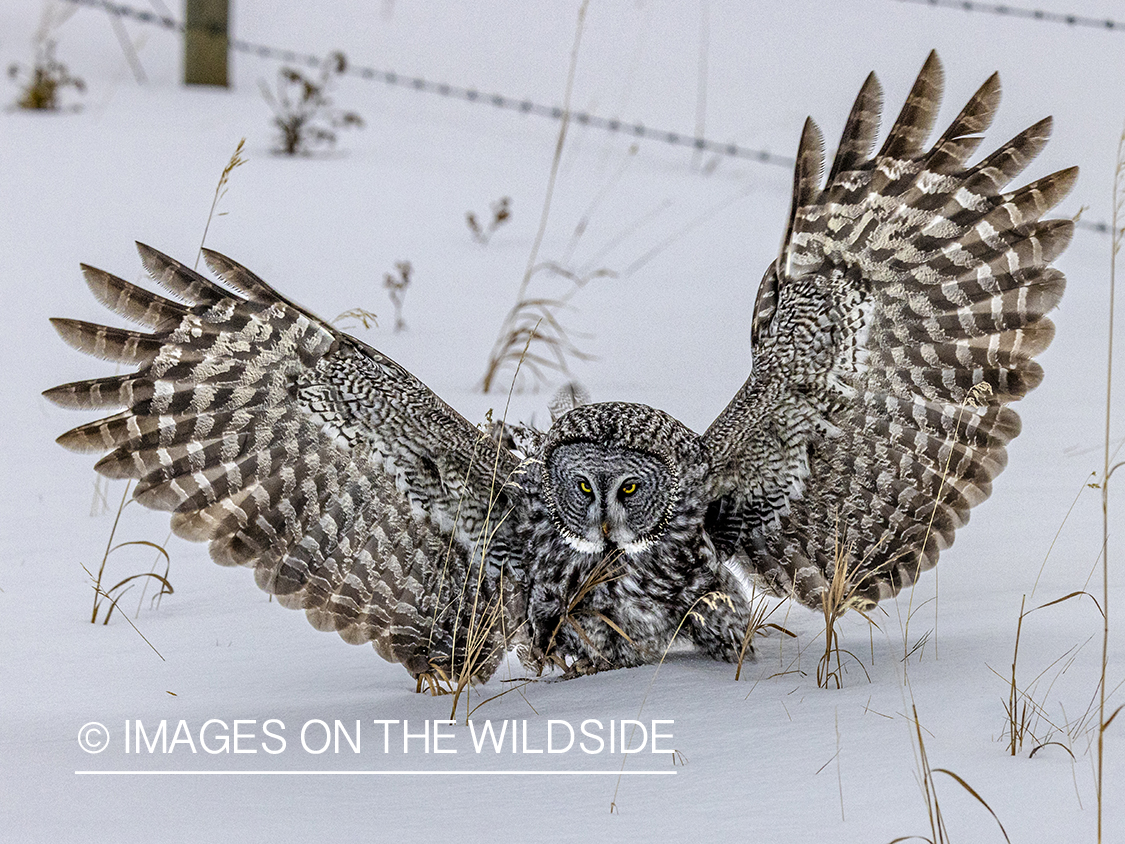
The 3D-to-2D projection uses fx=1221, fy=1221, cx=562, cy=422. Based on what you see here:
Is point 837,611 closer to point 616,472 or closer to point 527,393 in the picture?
point 616,472

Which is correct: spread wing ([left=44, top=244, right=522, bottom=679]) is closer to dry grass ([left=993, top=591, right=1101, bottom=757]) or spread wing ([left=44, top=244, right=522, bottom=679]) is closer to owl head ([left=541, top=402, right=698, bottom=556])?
owl head ([left=541, top=402, right=698, bottom=556])

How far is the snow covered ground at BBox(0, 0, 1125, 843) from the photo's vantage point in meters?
2.49

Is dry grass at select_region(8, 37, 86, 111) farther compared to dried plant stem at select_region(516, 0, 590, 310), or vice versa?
dry grass at select_region(8, 37, 86, 111)

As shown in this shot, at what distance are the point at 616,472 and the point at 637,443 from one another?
9 centimetres

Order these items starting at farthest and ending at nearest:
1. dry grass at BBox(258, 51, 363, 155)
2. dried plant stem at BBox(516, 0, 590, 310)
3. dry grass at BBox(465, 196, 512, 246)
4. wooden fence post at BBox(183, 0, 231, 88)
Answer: wooden fence post at BBox(183, 0, 231, 88), dry grass at BBox(258, 51, 363, 155), dry grass at BBox(465, 196, 512, 246), dried plant stem at BBox(516, 0, 590, 310)

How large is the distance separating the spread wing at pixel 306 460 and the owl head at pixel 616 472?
0.52 ft

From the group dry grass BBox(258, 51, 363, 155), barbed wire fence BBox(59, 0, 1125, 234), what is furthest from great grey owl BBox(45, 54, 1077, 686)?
dry grass BBox(258, 51, 363, 155)

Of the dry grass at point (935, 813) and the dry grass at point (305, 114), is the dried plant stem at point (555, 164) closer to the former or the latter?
the dry grass at point (305, 114)

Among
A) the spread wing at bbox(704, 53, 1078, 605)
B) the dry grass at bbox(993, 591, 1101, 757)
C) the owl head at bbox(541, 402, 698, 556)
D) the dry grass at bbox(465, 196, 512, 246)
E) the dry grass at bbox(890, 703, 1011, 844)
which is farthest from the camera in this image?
the dry grass at bbox(465, 196, 512, 246)

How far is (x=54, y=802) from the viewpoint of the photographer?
2.55 meters

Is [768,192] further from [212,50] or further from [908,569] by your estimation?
[908,569]

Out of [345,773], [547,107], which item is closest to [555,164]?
[345,773]

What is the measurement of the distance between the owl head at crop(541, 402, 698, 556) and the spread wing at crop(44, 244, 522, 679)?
159mm

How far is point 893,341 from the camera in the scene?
3.41m
